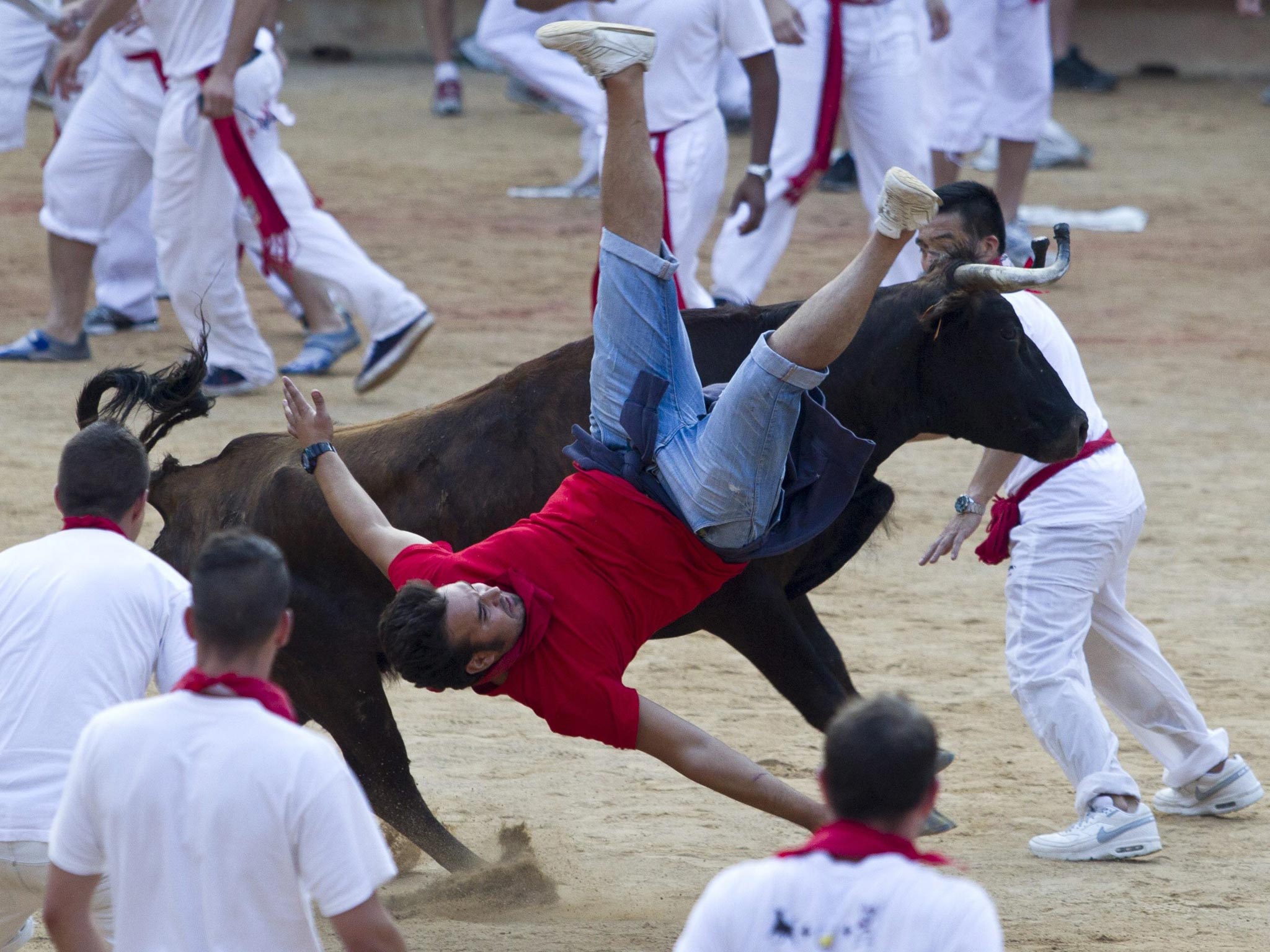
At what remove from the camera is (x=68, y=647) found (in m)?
3.12

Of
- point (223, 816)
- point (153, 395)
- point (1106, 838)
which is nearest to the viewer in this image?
point (223, 816)

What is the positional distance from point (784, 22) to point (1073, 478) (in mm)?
4280

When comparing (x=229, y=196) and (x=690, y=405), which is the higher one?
(x=690, y=405)

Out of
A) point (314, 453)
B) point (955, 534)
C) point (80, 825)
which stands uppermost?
point (80, 825)

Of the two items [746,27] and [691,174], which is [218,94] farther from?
[746,27]

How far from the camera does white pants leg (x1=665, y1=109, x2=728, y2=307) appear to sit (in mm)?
7816

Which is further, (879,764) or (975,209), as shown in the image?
(975,209)

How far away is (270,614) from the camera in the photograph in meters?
2.59

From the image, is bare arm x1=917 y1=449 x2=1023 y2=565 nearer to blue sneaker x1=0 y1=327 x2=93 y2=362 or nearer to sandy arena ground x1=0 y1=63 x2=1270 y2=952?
sandy arena ground x1=0 y1=63 x2=1270 y2=952

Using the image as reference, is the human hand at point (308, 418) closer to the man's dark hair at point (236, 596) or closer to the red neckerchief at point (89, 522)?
the red neckerchief at point (89, 522)

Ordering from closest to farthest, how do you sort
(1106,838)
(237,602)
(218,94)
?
(237,602), (1106,838), (218,94)

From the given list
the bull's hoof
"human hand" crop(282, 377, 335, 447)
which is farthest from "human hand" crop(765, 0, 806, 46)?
"human hand" crop(282, 377, 335, 447)

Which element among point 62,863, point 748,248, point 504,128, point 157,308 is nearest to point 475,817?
point 62,863

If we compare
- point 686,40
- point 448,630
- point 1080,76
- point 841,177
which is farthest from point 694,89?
point 1080,76
